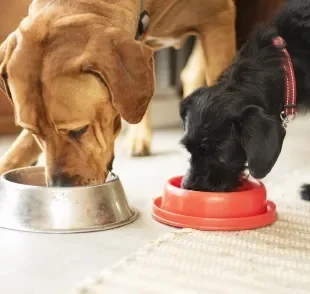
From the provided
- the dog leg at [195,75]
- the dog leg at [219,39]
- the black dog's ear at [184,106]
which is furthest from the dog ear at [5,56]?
the dog leg at [195,75]

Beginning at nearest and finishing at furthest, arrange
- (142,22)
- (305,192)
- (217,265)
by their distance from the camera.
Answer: (217,265) → (142,22) → (305,192)

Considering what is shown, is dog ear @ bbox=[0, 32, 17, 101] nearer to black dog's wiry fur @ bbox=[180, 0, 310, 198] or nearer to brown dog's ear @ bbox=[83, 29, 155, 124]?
brown dog's ear @ bbox=[83, 29, 155, 124]

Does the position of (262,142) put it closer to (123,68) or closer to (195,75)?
(123,68)

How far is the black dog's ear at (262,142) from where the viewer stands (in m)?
1.54

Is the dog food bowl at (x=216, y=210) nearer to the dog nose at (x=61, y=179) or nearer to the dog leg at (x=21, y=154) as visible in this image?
the dog nose at (x=61, y=179)

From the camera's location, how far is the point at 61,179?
1.63 metres

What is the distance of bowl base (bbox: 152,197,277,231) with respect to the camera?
1.64 metres

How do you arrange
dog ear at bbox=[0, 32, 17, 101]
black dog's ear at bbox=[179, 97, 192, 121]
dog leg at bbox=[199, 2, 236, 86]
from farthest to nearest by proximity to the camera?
dog leg at bbox=[199, 2, 236, 86], black dog's ear at bbox=[179, 97, 192, 121], dog ear at bbox=[0, 32, 17, 101]

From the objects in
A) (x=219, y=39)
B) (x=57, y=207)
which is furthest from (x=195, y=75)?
(x=57, y=207)

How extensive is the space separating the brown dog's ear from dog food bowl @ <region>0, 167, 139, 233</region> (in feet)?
0.78

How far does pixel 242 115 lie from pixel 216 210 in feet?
0.92

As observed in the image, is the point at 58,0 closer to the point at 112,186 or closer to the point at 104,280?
the point at 112,186

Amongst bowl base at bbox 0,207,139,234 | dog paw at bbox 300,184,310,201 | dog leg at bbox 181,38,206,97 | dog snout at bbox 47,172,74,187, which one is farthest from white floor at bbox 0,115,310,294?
dog leg at bbox 181,38,206,97

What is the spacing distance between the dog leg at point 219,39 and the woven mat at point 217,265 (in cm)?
84
